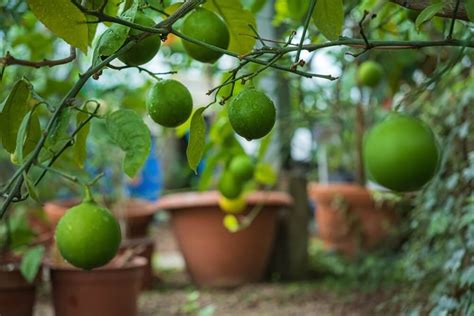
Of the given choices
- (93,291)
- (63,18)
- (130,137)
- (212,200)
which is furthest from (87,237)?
(212,200)

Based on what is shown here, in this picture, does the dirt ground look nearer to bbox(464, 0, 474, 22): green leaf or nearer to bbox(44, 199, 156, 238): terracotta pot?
bbox(44, 199, 156, 238): terracotta pot

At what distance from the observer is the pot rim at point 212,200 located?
3137 mm

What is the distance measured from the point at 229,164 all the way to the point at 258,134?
106 cm

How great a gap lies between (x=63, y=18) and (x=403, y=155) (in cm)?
43

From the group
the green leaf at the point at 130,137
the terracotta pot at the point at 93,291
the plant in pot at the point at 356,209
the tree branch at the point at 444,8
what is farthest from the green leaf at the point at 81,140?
the plant in pot at the point at 356,209

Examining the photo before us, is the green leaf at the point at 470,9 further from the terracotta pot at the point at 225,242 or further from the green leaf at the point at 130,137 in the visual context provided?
the terracotta pot at the point at 225,242

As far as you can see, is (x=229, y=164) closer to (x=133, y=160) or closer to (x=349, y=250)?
(x=133, y=160)

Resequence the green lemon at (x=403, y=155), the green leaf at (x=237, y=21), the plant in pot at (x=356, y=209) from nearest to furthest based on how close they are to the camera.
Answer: the green lemon at (x=403, y=155), the green leaf at (x=237, y=21), the plant in pot at (x=356, y=209)

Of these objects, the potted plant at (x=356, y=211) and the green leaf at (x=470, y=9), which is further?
the potted plant at (x=356, y=211)

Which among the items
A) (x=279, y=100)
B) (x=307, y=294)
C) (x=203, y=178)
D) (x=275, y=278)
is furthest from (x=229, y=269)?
(x=203, y=178)

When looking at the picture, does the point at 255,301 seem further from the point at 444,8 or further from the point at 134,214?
the point at 444,8

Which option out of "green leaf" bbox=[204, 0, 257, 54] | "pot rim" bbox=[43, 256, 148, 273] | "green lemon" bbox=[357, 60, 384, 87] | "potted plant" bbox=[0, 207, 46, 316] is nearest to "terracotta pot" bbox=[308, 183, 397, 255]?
"green lemon" bbox=[357, 60, 384, 87]

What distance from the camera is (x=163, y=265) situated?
4004 mm

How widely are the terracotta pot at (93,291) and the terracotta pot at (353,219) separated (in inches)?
71.7
